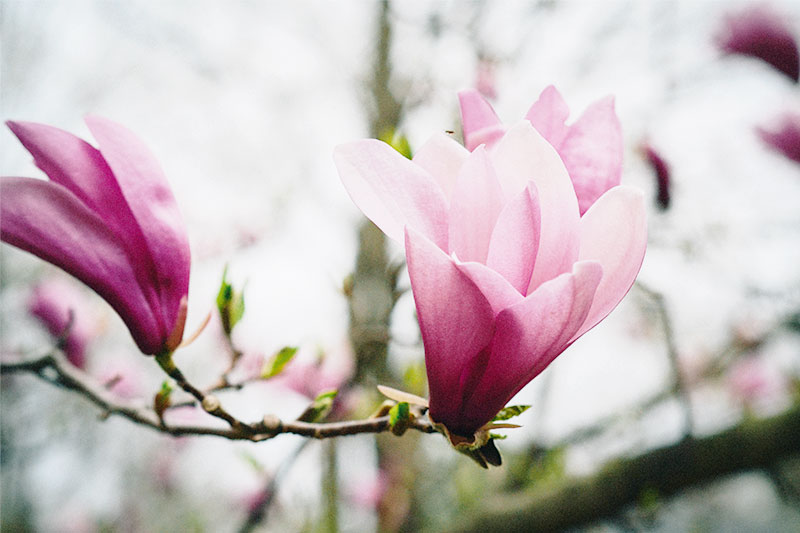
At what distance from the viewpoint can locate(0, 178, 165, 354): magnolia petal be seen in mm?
395

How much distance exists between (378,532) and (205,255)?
1050 millimetres

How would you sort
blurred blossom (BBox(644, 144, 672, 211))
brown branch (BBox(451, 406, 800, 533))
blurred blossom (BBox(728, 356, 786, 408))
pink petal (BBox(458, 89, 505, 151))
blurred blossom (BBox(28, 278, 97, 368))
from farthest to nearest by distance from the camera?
blurred blossom (BBox(728, 356, 786, 408)) < brown branch (BBox(451, 406, 800, 533)) < blurred blossom (BBox(28, 278, 97, 368)) < blurred blossom (BBox(644, 144, 672, 211)) < pink petal (BBox(458, 89, 505, 151))

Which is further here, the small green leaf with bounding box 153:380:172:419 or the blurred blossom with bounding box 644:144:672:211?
the blurred blossom with bounding box 644:144:672:211

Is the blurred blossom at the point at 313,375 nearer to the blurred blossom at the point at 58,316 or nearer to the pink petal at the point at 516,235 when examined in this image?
the blurred blossom at the point at 58,316

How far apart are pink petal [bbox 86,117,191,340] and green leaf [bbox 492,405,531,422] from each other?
10.4 inches

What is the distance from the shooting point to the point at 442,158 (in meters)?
0.39

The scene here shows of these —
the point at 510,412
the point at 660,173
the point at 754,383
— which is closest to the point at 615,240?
the point at 510,412

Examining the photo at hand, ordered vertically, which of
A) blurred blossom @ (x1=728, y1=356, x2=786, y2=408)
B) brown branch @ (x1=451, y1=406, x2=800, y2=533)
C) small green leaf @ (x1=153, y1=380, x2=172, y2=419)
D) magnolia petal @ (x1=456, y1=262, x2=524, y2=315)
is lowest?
blurred blossom @ (x1=728, y1=356, x2=786, y2=408)

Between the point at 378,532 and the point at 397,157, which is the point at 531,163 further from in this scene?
the point at 378,532

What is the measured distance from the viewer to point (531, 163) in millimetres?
366

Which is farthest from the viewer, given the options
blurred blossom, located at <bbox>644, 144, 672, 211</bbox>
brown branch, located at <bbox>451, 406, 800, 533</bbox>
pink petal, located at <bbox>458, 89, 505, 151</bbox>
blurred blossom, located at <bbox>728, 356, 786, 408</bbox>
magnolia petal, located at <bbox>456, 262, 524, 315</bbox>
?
blurred blossom, located at <bbox>728, 356, 786, 408</bbox>

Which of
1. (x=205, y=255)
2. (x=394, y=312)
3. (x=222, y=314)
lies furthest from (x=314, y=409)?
(x=205, y=255)

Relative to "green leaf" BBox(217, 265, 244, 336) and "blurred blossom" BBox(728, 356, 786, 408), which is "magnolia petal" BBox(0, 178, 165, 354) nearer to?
"green leaf" BBox(217, 265, 244, 336)

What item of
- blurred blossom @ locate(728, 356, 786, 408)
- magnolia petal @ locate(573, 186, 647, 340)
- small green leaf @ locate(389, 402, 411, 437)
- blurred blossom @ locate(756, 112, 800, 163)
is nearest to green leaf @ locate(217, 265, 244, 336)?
small green leaf @ locate(389, 402, 411, 437)
